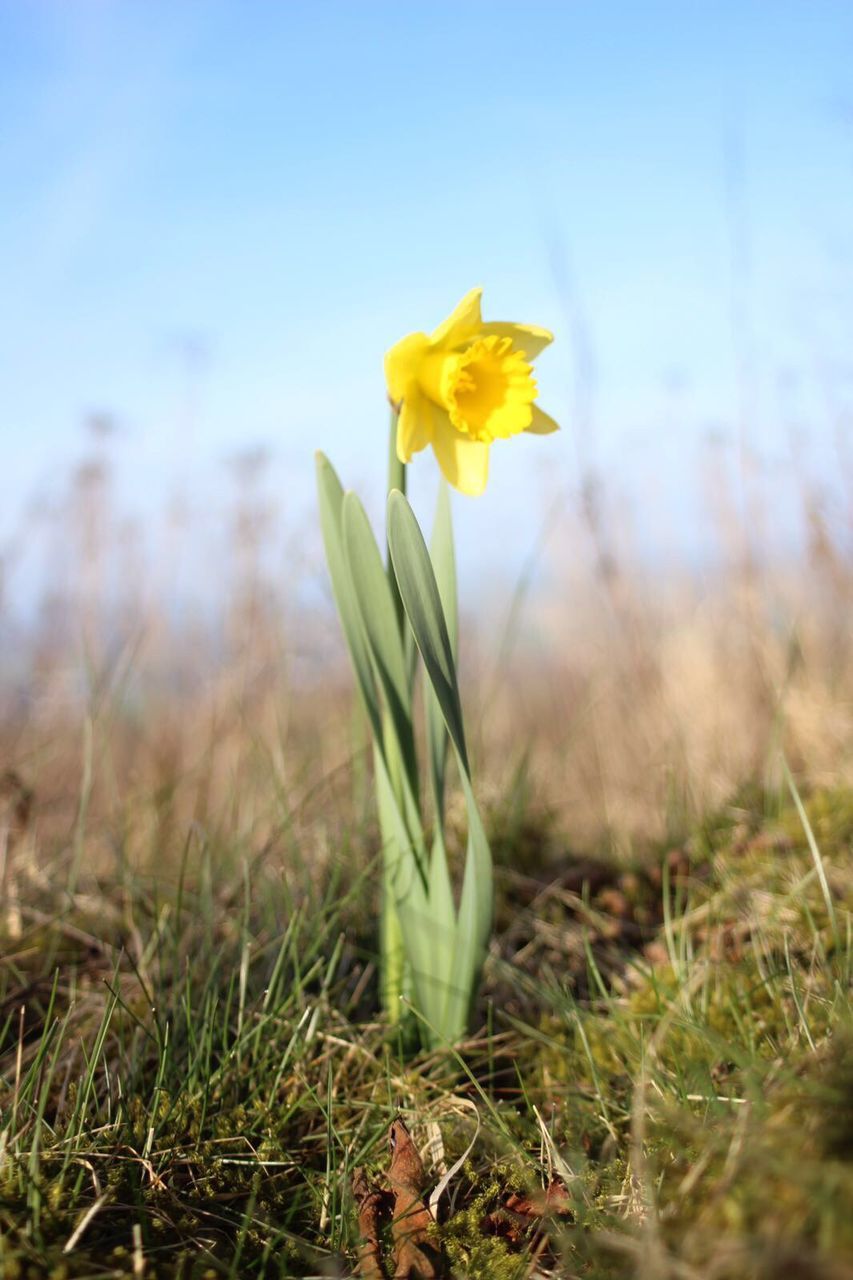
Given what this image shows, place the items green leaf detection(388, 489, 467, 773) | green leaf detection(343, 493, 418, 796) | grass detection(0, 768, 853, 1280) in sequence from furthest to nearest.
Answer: green leaf detection(343, 493, 418, 796) < green leaf detection(388, 489, 467, 773) < grass detection(0, 768, 853, 1280)

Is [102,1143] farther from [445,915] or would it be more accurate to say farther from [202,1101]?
[445,915]

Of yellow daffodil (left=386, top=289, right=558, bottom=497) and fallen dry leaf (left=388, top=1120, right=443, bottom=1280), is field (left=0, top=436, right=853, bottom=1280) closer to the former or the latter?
fallen dry leaf (left=388, top=1120, right=443, bottom=1280)

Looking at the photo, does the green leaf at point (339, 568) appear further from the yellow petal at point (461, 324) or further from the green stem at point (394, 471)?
the yellow petal at point (461, 324)

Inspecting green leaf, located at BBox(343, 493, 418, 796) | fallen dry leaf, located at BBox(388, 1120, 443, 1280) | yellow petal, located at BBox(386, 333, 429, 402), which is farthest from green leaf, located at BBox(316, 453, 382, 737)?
fallen dry leaf, located at BBox(388, 1120, 443, 1280)

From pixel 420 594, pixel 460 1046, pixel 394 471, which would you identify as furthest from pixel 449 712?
pixel 460 1046

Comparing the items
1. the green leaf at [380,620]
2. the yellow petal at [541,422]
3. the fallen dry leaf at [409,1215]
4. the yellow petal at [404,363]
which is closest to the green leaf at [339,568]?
the green leaf at [380,620]

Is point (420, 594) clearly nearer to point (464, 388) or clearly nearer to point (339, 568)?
point (339, 568)
